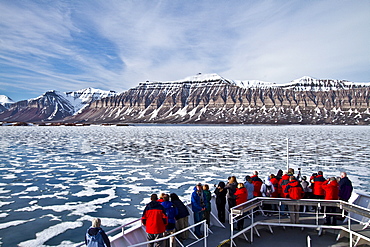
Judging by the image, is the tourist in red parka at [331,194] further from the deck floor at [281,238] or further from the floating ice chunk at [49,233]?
the floating ice chunk at [49,233]

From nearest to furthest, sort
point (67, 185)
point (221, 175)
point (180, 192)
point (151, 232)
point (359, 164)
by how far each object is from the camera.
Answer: point (151, 232), point (180, 192), point (67, 185), point (221, 175), point (359, 164)

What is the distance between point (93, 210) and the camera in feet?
38.8

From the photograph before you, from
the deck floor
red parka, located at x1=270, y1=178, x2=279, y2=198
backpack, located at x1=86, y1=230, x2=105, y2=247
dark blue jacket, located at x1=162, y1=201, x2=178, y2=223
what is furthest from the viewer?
red parka, located at x1=270, y1=178, x2=279, y2=198

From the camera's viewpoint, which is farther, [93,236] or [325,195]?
[325,195]

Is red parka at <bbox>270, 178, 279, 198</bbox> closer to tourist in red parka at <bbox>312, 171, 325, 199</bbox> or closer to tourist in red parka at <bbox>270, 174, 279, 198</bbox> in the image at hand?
tourist in red parka at <bbox>270, 174, 279, 198</bbox>

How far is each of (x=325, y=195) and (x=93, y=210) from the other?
883 centimetres

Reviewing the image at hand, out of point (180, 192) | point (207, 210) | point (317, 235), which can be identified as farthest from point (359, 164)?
point (207, 210)

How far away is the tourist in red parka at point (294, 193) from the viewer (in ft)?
26.7

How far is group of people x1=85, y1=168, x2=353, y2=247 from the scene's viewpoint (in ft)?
21.9

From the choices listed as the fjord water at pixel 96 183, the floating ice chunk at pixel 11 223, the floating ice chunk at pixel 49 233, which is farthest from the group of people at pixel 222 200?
the floating ice chunk at pixel 11 223

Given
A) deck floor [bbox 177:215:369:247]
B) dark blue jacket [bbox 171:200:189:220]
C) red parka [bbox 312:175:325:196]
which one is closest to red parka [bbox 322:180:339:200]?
red parka [bbox 312:175:325:196]

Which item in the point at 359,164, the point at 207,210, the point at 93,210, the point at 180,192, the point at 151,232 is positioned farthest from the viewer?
the point at 359,164

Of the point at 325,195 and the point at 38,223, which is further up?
the point at 325,195

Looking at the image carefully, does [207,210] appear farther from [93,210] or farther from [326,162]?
[326,162]
